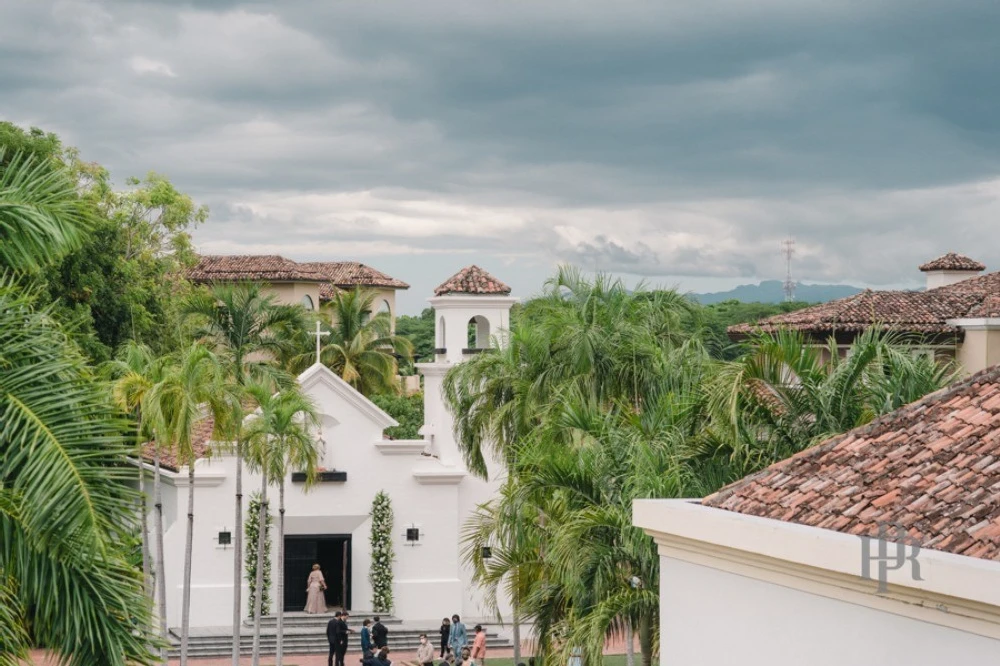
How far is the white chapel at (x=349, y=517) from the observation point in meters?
35.7

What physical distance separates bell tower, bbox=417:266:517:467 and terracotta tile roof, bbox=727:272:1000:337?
22.6 ft

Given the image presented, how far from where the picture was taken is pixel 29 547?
26.9 ft

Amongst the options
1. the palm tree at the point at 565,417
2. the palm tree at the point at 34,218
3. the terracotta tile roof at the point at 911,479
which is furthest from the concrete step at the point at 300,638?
the palm tree at the point at 34,218

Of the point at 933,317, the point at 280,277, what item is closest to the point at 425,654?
the point at 933,317

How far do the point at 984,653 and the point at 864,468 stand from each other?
109 inches

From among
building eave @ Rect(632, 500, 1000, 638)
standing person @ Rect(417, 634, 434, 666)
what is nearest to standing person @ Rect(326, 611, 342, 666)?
standing person @ Rect(417, 634, 434, 666)

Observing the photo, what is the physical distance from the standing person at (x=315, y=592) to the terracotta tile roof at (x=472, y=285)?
852 cm

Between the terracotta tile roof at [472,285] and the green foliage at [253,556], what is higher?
the terracotta tile roof at [472,285]

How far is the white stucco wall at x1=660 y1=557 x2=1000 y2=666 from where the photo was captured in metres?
8.86

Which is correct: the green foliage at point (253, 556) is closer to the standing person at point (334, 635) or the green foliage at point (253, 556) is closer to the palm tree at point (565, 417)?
the standing person at point (334, 635)

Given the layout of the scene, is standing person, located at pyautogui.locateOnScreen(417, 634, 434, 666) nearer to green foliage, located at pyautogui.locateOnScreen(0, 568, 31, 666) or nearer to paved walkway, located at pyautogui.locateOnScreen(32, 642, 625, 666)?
paved walkway, located at pyautogui.locateOnScreen(32, 642, 625, 666)

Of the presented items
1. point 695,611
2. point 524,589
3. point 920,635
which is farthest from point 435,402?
point 920,635

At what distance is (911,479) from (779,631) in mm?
1501

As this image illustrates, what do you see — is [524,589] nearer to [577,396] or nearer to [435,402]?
[577,396]
